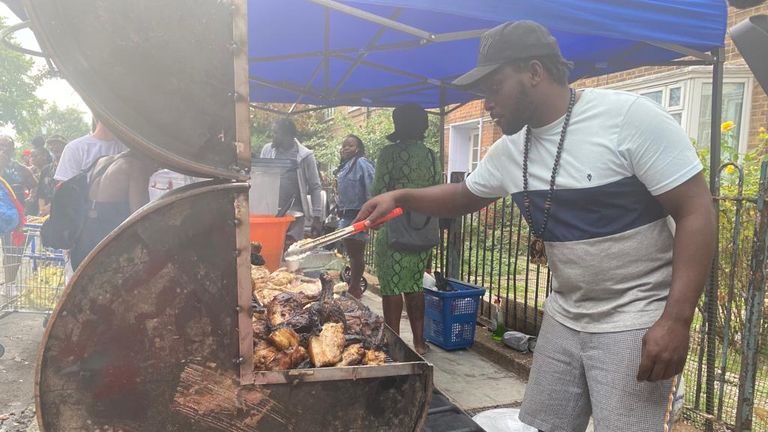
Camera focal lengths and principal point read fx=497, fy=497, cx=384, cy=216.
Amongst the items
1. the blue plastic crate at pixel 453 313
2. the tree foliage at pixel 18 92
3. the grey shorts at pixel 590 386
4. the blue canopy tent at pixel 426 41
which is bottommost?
the blue plastic crate at pixel 453 313

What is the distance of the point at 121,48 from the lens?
1.44 meters

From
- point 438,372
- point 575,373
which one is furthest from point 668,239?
point 438,372

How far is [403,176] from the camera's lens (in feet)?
15.0

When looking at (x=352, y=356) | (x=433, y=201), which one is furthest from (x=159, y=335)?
(x=433, y=201)

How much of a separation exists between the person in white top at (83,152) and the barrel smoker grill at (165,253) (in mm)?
2946

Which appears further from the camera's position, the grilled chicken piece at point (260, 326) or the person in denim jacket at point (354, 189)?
the person in denim jacket at point (354, 189)

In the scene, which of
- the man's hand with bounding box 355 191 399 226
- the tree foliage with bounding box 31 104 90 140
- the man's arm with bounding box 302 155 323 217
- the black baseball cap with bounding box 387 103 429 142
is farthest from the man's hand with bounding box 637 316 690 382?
the tree foliage with bounding box 31 104 90 140

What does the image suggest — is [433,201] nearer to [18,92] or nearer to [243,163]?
[243,163]

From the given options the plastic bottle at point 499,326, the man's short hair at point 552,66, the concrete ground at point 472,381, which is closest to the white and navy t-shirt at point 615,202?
the man's short hair at point 552,66

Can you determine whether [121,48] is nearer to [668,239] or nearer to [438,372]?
[668,239]

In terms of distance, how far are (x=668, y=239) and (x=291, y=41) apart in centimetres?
463

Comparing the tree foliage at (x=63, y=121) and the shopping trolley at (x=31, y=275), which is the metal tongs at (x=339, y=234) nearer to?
the shopping trolley at (x=31, y=275)

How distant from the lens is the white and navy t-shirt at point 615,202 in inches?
64.5

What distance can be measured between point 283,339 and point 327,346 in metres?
0.17
